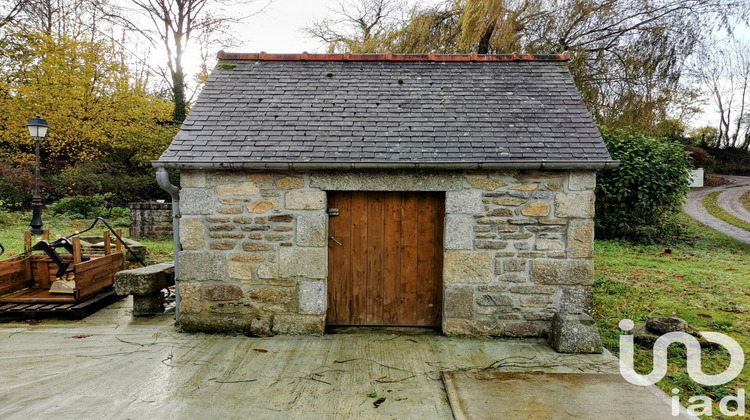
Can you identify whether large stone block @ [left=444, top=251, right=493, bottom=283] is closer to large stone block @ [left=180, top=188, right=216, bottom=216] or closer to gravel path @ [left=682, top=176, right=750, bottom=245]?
large stone block @ [left=180, top=188, right=216, bottom=216]

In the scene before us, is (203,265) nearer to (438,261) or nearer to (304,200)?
(304,200)

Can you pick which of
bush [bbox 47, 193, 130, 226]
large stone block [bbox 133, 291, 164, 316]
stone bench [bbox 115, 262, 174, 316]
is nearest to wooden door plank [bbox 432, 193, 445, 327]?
stone bench [bbox 115, 262, 174, 316]

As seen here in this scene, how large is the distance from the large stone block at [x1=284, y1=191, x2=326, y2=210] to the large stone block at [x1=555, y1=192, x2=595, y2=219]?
2611 millimetres

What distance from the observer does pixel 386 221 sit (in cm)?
498

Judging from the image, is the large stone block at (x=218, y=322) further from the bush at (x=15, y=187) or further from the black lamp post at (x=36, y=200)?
the bush at (x=15, y=187)

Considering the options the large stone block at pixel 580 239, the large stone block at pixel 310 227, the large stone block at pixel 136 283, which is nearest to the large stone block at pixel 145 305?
the large stone block at pixel 136 283

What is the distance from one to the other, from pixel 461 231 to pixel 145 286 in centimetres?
392

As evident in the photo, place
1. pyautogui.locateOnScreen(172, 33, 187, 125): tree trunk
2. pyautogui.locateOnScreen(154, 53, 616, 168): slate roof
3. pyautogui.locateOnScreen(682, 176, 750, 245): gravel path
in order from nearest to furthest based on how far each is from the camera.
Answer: pyautogui.locateOnScreen(154, 53, 616, 168): slate roof → pyautogui.locateOnScreen(682, 176, 750, 245): gravel path → pyautogui.locateOnScreen(172, 33, 187, 125): tree trunk

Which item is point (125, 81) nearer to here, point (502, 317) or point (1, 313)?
point (1, 313)

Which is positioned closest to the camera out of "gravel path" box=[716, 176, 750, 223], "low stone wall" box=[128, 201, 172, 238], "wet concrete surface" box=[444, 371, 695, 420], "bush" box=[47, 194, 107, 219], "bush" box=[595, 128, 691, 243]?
"wet concrete surface" box=[444, 371, 695, 420]

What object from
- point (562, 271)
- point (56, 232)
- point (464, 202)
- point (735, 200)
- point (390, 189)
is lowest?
point (56, 232)

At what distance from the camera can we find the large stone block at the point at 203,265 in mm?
4824

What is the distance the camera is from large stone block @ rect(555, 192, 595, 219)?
184 inches

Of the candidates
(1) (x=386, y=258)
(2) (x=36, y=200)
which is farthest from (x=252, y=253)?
(2) (x=36, y=200)
